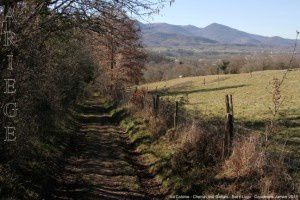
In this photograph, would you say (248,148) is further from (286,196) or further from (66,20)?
(66,20)

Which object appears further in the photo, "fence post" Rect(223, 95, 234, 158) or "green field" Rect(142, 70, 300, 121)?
"green field" Rect(142, 70, 300, 121)

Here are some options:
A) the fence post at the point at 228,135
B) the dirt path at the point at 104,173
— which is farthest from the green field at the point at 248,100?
the dirt path at the point at 104,173

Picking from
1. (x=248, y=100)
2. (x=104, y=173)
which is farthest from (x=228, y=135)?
(x=248, y=100)

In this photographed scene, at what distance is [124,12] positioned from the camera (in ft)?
42.8

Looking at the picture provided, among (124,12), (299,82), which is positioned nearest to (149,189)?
(124,12)

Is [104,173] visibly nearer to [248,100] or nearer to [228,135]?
[228,135]

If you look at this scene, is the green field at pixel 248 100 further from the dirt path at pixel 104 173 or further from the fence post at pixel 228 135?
the dirt path at pixel 104 173

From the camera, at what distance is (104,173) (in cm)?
1384

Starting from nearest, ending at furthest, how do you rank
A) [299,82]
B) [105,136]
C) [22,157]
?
[22,157]
[105,136]
[299,82]

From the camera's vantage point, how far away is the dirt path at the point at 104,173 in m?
11.6

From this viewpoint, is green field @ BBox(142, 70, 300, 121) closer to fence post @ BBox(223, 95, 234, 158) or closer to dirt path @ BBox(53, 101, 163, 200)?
fence post @ BBox(223, 95, 234, 158)

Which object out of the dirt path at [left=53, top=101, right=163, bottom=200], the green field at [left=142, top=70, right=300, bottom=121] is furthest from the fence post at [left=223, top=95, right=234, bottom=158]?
the dirt path at [left=53, top=101, right=163, bottom=200]

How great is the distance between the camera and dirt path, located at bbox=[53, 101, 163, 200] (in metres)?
11.6

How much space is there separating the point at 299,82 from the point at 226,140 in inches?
1924
